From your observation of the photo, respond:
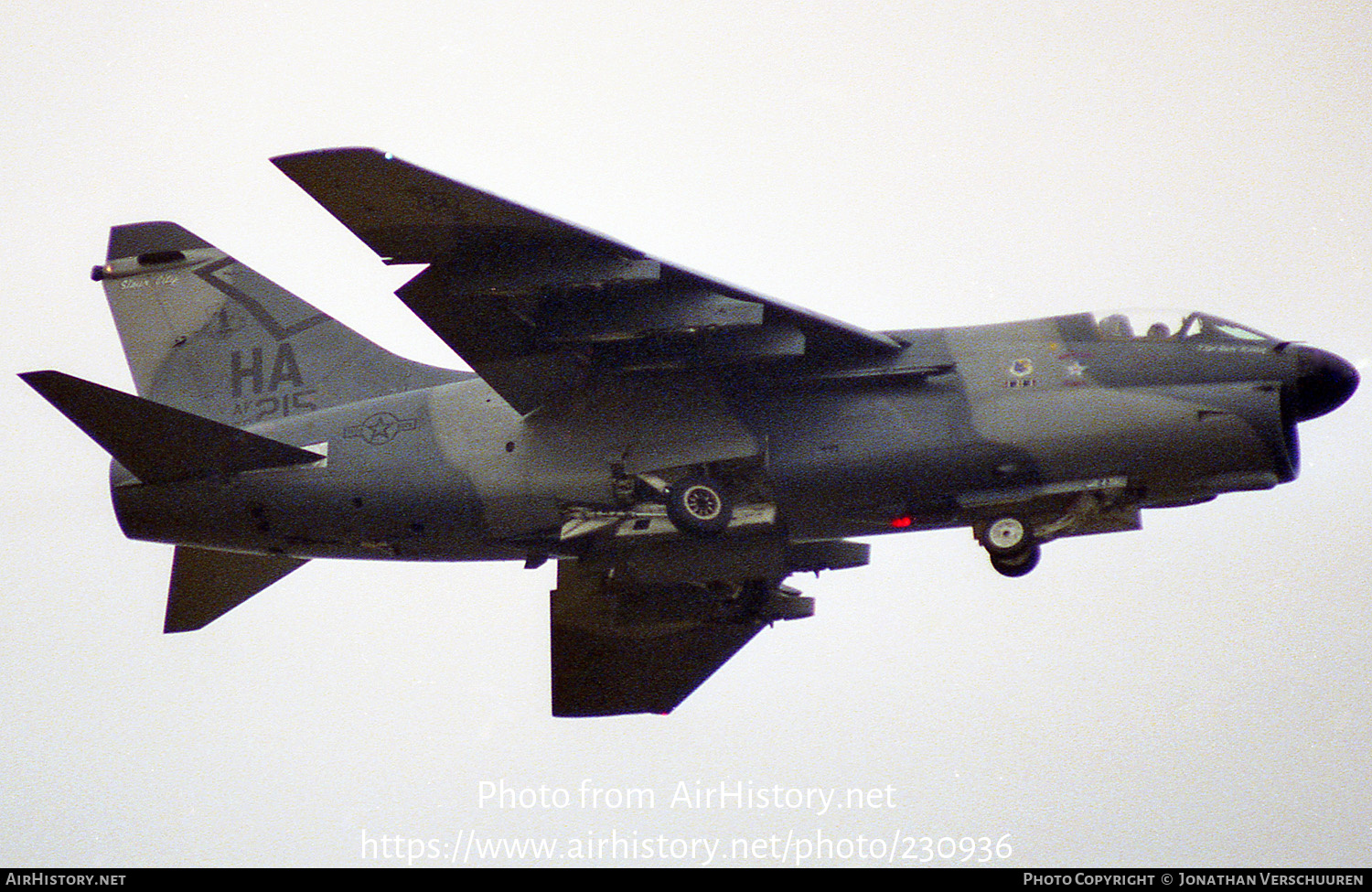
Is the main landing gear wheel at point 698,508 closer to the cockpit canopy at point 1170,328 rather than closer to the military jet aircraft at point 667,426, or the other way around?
the military jet aircraft at point 667,426

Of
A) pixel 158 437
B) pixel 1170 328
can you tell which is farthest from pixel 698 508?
pixel 158 437

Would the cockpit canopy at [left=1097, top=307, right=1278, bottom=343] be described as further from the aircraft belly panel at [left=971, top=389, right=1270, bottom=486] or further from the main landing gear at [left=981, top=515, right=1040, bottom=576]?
the main landing gear at [left=981, top=515, right=1040, bottom=576]

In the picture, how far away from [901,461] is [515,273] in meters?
4.54

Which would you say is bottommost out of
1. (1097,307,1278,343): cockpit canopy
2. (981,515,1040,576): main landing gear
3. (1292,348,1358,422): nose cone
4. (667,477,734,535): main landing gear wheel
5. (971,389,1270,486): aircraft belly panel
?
(981,515,1040,576): main landing gear

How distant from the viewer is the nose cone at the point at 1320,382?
18453mm

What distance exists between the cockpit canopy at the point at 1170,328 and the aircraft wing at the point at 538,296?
2.38 m

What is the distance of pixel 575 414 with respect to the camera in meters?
19.6

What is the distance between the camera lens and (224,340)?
73.0 feet

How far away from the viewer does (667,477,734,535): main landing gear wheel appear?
19.1 meters

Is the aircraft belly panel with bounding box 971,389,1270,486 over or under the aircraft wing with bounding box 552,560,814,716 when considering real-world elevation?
over

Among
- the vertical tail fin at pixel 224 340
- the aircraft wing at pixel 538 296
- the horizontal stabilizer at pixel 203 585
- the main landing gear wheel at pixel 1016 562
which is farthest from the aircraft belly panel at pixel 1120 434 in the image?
the horizontal stabilizer at pixel 203 585

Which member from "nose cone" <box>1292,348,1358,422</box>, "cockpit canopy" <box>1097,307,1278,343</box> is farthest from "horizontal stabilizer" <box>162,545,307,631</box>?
"nose cone" <box>1292,348,1358,422</box>

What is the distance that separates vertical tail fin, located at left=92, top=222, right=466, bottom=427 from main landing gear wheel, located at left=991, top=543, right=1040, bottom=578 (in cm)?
701

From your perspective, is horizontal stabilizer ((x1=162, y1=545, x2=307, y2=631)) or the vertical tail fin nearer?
the vertical tail fin
